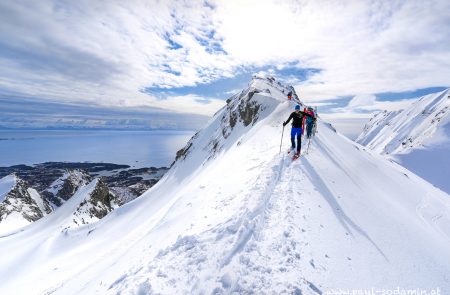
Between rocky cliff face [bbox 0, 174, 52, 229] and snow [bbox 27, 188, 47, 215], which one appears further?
snow [bbox 27, 188, 47, 215]

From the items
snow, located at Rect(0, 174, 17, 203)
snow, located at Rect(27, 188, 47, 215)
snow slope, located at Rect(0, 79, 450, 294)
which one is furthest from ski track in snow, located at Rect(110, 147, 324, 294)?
snow, located at Rect(27, 188, 47, 215)

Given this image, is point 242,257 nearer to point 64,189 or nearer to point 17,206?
point 17,206

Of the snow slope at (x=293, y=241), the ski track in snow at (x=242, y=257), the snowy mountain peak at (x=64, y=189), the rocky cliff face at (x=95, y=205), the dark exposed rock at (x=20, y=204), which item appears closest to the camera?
the ski track in snow at (x=242, y=257)

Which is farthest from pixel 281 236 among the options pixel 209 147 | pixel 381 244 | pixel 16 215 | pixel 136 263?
pixel 16 215

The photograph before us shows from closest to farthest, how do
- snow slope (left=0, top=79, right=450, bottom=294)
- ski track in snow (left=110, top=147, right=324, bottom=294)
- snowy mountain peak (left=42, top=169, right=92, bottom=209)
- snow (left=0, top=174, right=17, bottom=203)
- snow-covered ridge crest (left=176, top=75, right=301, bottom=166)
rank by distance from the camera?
ski track in snow (left=110, top=147, right=324, bottom=294) < snow slope (left=0, top=79, right=450, bottom=294) < snow-covered ridge crest (left=176, top=75, right=301, bottom=166) < snow (left=0, top=174, right=17, bottom=203) < snowy mountain peak (left=42, top=169, right=92, bottom=209)

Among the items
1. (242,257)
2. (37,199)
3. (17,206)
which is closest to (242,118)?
(242,257)

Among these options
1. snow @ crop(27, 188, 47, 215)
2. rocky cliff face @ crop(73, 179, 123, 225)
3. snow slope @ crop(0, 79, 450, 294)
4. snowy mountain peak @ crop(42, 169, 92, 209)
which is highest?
snow slope @ crop(0, 79, 450, 294)

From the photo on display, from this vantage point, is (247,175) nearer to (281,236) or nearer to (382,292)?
(281,236)

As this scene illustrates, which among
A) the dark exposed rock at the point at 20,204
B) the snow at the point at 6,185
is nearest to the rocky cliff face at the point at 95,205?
the dark exposed rock at the point at 20,204

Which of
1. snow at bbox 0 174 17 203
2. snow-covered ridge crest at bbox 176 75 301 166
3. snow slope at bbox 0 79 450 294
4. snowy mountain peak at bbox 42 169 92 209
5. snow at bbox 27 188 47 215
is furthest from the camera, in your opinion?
snowy mountain peak at bbox 42 169 92 209

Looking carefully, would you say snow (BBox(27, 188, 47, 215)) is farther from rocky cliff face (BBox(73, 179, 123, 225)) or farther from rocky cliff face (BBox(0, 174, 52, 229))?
rocky cliff face (BBox(73, 179, 123, 225))

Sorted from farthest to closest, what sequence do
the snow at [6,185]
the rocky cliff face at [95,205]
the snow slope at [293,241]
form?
the snow at [6,185] → the rocky cliff face at [95,205] → the snow slope at [293,241]

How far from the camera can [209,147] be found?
157ft

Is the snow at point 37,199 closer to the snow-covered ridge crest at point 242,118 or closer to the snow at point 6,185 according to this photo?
the snow at point 6,185
